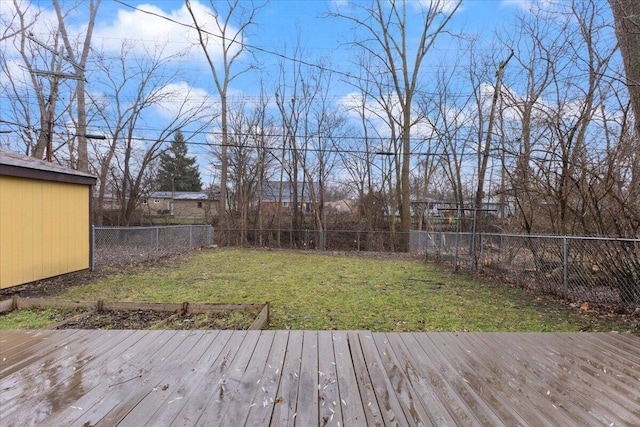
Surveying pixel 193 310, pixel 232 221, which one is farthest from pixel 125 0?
pixel 232 221

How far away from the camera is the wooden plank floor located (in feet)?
6.02

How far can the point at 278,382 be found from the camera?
2.20 meters

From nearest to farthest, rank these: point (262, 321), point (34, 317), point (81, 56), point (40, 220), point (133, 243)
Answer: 1. point (262, 321)
2. point (34, 317)
3. point (40, 220)
4. point (133, 243)
5. point (81, 56)

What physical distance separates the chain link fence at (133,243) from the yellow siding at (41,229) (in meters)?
1.54

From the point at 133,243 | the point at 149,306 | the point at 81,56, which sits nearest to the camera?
the point at 149,306

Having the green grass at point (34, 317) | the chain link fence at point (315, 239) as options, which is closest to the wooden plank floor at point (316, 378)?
the green grass at point (34, 317)

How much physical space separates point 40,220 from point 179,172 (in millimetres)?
32149

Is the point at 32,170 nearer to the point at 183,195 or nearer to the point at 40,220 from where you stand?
the point at 40,220

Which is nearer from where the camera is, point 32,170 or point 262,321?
point 262,321

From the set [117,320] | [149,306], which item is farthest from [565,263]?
[117,320]

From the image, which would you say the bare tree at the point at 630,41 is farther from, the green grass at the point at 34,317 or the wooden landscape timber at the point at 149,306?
the green grass at the point at 34,317

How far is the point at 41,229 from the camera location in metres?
6.11

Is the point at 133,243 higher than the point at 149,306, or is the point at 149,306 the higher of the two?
the point at 133,243

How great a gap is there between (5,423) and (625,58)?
23.6 ft
